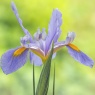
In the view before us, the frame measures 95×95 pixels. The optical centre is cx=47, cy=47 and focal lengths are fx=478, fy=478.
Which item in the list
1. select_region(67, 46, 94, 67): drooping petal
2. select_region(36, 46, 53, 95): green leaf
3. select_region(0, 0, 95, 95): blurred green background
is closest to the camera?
select_region(36, 46, 53, 95): green leaf

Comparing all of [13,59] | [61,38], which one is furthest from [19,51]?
[61,38]

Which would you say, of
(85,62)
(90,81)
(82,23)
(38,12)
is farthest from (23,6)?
(85,62)

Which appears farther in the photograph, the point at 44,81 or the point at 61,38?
the point at 61,38

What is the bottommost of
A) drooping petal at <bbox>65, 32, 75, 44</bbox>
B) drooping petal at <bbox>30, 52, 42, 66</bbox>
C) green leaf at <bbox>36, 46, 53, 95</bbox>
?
green leaf at <bbox>36, 46, 53, 95</bbox>

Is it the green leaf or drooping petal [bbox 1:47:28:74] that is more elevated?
drooping petal [bbox 1:47:28:74]

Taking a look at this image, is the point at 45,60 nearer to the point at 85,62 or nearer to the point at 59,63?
the point at 85,62

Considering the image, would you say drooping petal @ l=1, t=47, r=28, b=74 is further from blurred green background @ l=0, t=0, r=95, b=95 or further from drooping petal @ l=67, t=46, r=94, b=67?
blurred green background @ l=0, t=0, r=95, b=95

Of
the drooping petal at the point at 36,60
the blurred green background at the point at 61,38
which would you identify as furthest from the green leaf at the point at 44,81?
the blurred green background at the point at 61,38

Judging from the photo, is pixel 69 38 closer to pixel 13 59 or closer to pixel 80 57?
pixel 80 57

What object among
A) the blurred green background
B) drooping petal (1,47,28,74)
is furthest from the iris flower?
the blurred green background
